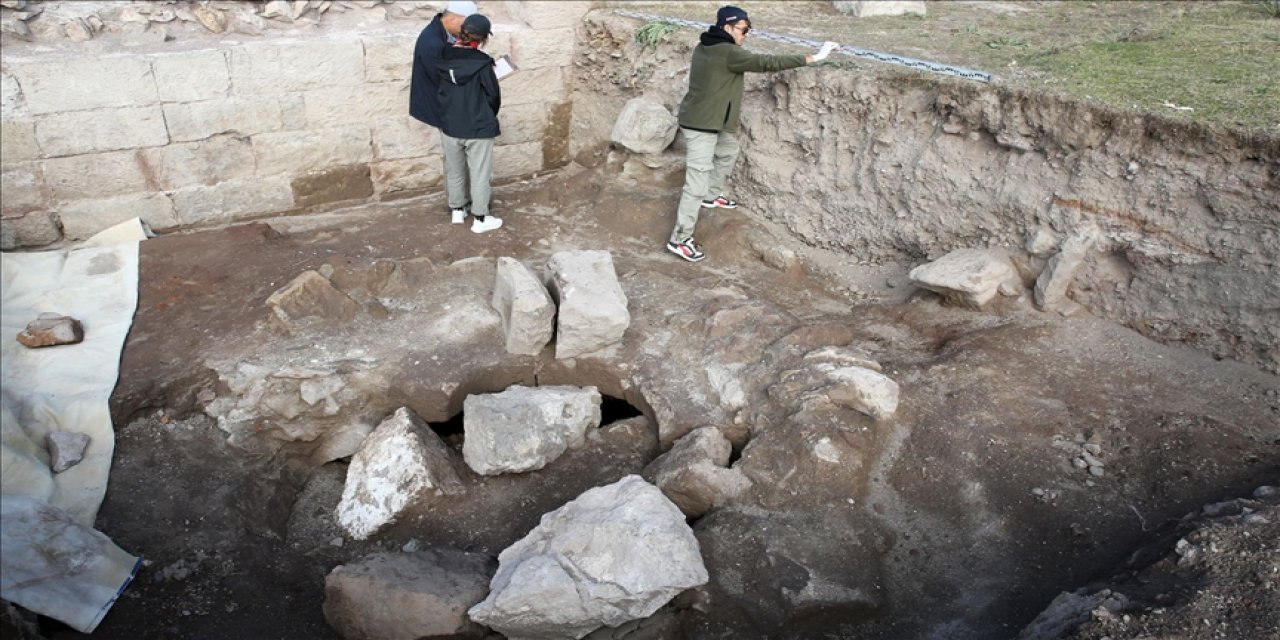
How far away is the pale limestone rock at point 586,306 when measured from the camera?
4.93 meters

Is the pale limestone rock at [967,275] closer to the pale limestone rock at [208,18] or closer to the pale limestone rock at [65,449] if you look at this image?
the pale limestone rock at [65,449]

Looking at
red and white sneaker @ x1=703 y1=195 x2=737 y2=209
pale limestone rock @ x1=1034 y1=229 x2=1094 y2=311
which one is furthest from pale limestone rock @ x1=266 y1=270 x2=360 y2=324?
pale limestone rock @ x1=1034 y1=229 x2=1094 y2=311

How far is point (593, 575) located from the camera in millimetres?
3363

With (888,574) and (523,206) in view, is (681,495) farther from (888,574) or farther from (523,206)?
(523,206)

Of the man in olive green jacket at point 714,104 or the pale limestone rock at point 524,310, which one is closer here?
the pale limestone rock at point 524,310

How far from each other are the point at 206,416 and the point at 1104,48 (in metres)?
6.74

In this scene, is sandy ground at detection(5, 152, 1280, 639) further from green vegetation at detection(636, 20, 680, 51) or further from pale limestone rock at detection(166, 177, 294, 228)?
green vegetation at detection(636, 20, 680, 51)

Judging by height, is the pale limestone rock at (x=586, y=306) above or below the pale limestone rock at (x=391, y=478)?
above

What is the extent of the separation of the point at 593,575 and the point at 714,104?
140 inches

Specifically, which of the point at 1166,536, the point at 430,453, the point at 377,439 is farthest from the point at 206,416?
the point at 1166,536

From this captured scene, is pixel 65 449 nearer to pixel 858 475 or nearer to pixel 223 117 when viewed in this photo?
pixel 223 117

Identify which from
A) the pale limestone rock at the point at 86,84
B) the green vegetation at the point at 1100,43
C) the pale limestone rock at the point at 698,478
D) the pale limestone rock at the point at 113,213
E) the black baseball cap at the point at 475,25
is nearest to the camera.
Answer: the pale limestone rock at the point at 698,478

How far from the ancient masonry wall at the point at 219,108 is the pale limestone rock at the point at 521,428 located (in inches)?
135

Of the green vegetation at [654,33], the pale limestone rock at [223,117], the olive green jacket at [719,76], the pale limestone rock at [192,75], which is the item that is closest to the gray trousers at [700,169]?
the olive green jacket at [719,76]
